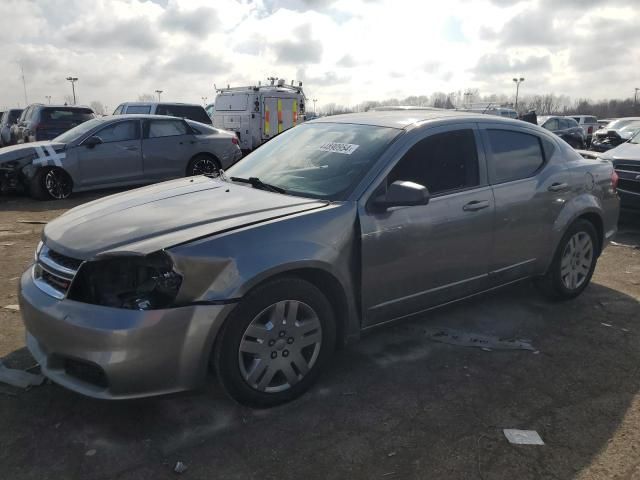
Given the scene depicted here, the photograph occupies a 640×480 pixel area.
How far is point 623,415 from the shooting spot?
3.08 meters

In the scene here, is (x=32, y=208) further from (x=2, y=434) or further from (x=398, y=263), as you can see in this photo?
(x=398, y=263)

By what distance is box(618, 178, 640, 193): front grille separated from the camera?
25.4 ft

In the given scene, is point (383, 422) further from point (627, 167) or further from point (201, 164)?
point (201, 164)

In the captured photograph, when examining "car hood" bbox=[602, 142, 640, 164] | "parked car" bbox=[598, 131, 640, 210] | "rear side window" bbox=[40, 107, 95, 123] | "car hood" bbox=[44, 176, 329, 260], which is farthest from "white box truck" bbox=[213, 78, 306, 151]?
"car hood" bbox=[44, 176, 329, 260]

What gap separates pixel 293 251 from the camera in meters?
2.94

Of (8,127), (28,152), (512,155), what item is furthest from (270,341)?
(8,127)

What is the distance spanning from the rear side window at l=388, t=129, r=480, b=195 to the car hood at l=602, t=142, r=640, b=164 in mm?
5226

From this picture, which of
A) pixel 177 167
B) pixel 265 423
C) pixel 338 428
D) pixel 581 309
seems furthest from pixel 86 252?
pixel 177 167

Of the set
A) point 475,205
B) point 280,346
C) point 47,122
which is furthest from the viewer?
point 47,122

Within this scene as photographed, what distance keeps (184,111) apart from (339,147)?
40.7 ft

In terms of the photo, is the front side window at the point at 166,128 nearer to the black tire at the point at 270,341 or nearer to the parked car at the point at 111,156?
the parked car at the point at 111,156

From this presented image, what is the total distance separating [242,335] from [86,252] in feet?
3.03

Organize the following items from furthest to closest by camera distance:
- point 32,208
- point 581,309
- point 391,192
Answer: point 32,208, point 581,309, point 391,192

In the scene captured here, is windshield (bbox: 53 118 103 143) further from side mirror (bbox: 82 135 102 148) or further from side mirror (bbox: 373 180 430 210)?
side mirror (bbox: 373 180 430 210)
